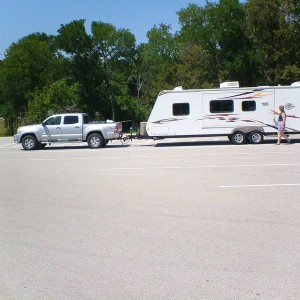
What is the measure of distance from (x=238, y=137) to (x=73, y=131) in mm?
7914

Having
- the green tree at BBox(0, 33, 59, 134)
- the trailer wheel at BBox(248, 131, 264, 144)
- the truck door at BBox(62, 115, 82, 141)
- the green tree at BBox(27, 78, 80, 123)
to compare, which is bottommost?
the trailer wheel at BBox(248, 131, 264, 144)

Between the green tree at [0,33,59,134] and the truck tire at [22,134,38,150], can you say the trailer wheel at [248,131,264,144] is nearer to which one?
the truck tire at [22,134,38,150]

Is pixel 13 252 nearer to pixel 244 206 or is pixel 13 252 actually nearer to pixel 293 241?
pixel 293 241

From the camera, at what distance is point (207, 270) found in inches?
238

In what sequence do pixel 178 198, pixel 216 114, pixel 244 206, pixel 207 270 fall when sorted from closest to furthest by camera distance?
pixel 207 270, pixel 244 206, pixel 178 198, pixel 216 114

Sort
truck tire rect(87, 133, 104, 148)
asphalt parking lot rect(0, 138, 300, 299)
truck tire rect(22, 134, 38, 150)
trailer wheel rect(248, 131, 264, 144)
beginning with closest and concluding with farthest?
1. asphalt parking lot rect(0, 138, 300, 299)
2. trailer wheel rect(248, 131, 264, 144)
3. truck tire rect(87, 133, 104, 148)
4. truck tire rect(22, 134, 38, 150)

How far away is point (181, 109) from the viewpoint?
82.1 feet

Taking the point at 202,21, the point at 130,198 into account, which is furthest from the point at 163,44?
the point at 130,198

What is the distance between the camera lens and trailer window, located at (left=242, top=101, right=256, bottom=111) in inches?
976

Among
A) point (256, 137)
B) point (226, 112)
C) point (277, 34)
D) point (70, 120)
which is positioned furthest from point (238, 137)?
point (277, 34)

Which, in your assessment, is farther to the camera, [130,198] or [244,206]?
[130,198]

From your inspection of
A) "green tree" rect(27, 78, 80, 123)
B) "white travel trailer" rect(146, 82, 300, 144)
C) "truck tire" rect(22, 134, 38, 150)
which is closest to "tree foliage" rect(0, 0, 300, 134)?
"green tree" rect(27, 78, 80, 123)

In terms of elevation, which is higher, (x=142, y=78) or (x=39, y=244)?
(x=142, y=78)

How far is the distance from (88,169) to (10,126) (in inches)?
1704
